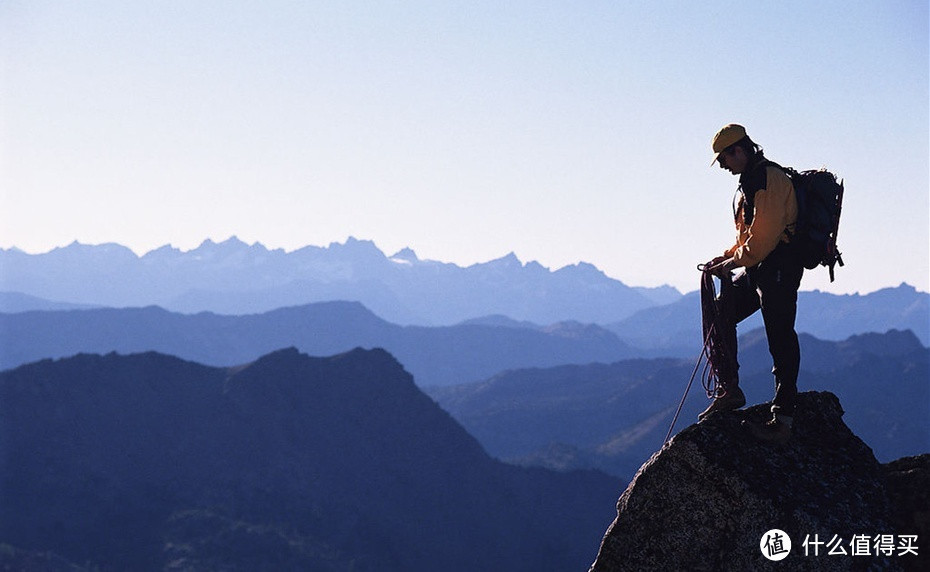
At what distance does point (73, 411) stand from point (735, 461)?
128376mm

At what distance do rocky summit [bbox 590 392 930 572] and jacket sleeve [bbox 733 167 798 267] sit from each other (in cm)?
177

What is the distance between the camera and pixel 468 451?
142m

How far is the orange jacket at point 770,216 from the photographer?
8750 millimetres

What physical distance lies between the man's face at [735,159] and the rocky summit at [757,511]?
2525 mm

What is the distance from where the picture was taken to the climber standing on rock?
878 cm

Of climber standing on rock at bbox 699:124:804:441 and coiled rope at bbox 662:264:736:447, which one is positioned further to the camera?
coiled rope at bbox 662:264:736:447

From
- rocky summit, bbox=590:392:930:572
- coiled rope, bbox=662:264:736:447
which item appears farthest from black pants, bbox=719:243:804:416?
coiled rope, bbox=662:264:736:447

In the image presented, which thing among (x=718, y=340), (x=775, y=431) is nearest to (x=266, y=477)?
(x=718, y=340)

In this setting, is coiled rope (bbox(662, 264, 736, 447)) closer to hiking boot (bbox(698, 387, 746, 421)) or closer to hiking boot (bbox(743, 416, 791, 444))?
hiking boot (bbox(698, 387, 746, 421))

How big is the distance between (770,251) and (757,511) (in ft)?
8.15

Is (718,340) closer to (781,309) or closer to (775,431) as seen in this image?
(781,309)

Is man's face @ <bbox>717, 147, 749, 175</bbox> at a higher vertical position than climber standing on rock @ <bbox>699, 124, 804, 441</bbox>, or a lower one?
higher

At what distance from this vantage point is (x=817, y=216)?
8.88 metres

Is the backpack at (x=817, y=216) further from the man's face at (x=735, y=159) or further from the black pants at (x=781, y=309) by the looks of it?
the man's face at (x=735, y=159)
